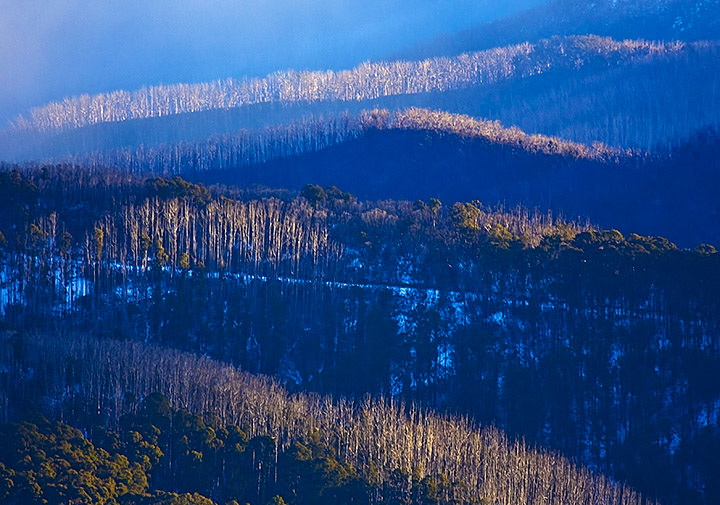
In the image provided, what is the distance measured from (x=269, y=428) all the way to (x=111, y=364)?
14.7 metres

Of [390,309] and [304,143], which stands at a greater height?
[304,143]

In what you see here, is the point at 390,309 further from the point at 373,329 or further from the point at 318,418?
the point at 318,418

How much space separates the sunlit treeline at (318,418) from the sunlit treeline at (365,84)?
98704 mm

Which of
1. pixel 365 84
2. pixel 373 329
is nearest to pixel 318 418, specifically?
pixel 373 329

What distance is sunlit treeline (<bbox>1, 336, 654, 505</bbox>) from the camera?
261 ft

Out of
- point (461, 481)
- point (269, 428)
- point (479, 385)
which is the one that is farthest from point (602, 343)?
point (269, 428)

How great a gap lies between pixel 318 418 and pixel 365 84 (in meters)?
112

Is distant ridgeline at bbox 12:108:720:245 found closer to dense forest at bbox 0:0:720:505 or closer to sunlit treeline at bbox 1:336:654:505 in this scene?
dense forest at bbox 0:0:720:505

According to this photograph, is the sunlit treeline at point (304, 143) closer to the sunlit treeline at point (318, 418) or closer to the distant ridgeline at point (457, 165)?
the distant ridgeline at point (457, 165)

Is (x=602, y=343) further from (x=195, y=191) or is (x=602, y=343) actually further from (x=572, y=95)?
(x=572, y=95)

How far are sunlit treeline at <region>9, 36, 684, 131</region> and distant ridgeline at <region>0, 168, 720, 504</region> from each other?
70.7 m

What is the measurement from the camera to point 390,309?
103 metres

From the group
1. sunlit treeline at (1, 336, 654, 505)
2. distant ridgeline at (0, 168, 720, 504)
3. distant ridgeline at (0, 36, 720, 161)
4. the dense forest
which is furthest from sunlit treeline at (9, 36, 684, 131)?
sunlit treeline at (1, 336, 654, 505)

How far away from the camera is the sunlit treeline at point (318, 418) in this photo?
7969 cm
